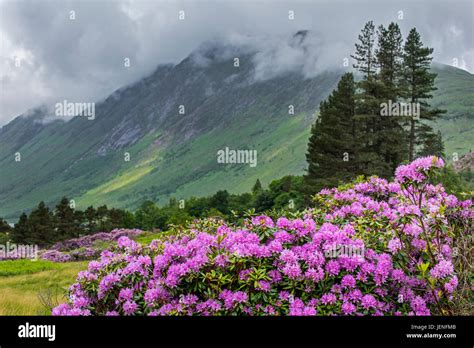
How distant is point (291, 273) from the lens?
5391mm

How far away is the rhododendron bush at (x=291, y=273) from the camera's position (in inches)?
209

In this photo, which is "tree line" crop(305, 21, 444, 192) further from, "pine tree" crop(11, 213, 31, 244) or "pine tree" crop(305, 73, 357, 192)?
"pine tree" crop(11, 213, 31, 244)

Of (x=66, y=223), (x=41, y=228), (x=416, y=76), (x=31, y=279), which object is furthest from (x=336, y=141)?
(x=41, y=228)

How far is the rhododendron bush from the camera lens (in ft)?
17.4

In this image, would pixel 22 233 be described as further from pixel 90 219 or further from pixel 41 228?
pixel 90 219

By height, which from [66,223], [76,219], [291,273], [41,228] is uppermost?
[76,219]

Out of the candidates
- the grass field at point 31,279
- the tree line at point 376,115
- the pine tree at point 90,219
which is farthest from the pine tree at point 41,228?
the tree line at point 376,115

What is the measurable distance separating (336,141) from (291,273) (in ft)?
128

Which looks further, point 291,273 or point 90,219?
point 90,219

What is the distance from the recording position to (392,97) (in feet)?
137
